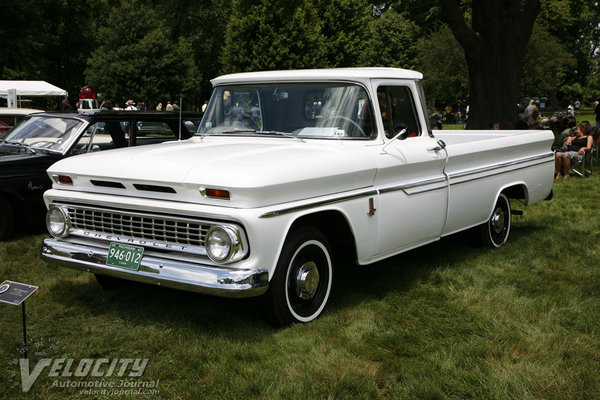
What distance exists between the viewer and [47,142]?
8.27 metres

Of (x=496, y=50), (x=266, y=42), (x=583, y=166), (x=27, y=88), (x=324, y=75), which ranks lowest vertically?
(x=27, y=88)

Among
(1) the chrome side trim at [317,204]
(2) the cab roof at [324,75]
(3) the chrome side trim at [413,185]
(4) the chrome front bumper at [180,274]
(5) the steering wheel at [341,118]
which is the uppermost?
(2) the cab roof at [324,75]

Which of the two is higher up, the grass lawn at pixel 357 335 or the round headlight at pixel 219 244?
the round headlight at pixel 219 244

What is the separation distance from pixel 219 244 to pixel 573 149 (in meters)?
11.3

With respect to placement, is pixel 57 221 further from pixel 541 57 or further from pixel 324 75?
pixel 541 57

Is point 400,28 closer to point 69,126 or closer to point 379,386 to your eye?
point 69,126

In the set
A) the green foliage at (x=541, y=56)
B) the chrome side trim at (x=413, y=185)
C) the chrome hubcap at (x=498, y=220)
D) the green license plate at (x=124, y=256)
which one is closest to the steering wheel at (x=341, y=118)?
the chrome side trim at (x=413, y=185)

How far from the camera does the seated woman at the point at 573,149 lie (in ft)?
43.8

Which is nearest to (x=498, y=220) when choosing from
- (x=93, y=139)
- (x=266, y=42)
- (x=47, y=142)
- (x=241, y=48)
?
(x=93, y=139)

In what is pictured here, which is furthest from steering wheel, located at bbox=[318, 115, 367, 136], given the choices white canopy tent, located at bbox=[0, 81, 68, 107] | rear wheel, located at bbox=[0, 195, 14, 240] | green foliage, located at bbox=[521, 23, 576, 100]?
green foliage, located at bbox=[521, 23, 576, 100]

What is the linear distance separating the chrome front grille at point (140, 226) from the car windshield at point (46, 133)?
11.3ft

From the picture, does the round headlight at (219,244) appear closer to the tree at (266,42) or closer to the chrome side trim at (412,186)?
the chrome side trim at (412,186)

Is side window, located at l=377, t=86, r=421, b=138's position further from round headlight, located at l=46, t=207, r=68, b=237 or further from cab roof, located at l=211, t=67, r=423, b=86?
round headlight, located at l=46, t=207, r=68, b=237

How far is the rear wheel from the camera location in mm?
7637
